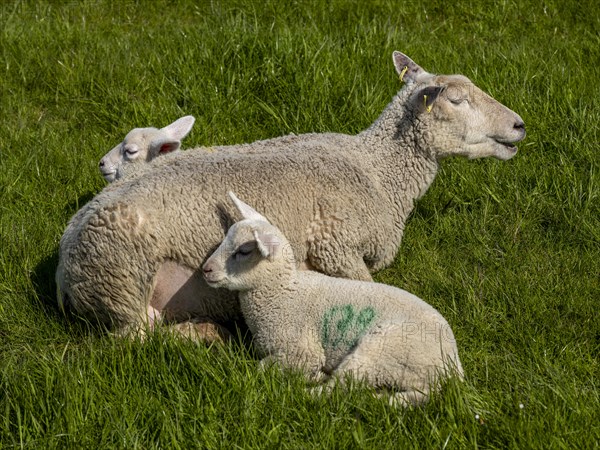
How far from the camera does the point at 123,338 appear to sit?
176 inches

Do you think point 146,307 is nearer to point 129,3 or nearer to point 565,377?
point 565,377

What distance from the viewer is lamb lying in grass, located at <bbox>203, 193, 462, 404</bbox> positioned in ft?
13.2

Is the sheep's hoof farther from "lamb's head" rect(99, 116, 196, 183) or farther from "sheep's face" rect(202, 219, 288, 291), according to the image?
"lamb's head" rect(99, 116, 196, 183)

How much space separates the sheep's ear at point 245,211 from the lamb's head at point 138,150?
3.58ft

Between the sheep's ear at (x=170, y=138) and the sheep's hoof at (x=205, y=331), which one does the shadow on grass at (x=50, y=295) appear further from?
the sheep's ear at (x=170, y=138)

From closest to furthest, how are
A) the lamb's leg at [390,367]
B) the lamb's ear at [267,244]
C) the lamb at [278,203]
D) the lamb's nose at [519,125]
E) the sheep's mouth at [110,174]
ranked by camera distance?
the lamb's leg at [390,367]
the lamb's ear at [267,244]
the lamb at [278,203]
the lamb's nose at [519,125]
the sheep's mouth at [110,174]

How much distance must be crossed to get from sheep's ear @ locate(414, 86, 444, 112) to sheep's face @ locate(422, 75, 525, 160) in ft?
0.03

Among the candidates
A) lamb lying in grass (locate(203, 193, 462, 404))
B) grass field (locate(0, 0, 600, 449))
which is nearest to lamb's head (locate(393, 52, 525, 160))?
grass field (locate(0, 0, 600, 449))

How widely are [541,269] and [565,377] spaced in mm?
1059

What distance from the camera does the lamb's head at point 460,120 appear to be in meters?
5.13

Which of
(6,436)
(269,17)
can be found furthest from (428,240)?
(269,17)

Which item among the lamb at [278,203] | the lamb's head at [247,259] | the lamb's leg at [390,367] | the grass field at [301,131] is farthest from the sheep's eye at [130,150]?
the lamb's leg at [390,367]

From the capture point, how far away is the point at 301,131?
21.4 ft

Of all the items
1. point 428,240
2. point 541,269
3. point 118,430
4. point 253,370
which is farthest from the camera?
point 428,240
